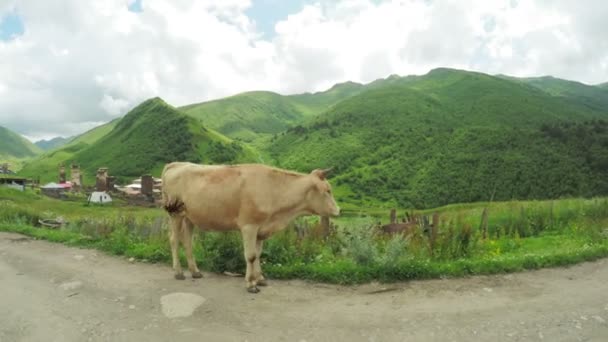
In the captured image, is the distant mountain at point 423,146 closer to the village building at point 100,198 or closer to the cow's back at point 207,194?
the village building at point 100,198

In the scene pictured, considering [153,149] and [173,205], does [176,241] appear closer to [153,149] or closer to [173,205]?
[173,205]

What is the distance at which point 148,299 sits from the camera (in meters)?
7.05

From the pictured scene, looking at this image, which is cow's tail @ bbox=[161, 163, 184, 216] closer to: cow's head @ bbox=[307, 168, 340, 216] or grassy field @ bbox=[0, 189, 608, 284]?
grassy field @ bbox=[0, 189, 608, 284]

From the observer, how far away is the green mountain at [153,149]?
137 m

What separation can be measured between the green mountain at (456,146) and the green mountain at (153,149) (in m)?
20.9

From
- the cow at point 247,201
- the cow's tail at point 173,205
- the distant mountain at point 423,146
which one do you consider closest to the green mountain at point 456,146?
the distant mountain at point 423,146

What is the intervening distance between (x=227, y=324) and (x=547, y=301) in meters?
5.13

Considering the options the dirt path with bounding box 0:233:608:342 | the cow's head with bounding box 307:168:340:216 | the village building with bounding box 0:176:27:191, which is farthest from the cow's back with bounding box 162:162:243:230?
the village building with bounding box 0:176:27:191

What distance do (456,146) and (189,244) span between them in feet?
366

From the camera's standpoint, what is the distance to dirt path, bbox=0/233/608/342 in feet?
18.9

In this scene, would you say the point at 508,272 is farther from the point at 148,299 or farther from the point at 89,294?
the point at 89,294

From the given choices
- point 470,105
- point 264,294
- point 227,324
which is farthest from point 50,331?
point 470,105

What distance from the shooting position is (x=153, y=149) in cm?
14475

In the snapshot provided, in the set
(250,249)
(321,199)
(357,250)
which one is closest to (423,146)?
(357,250)
